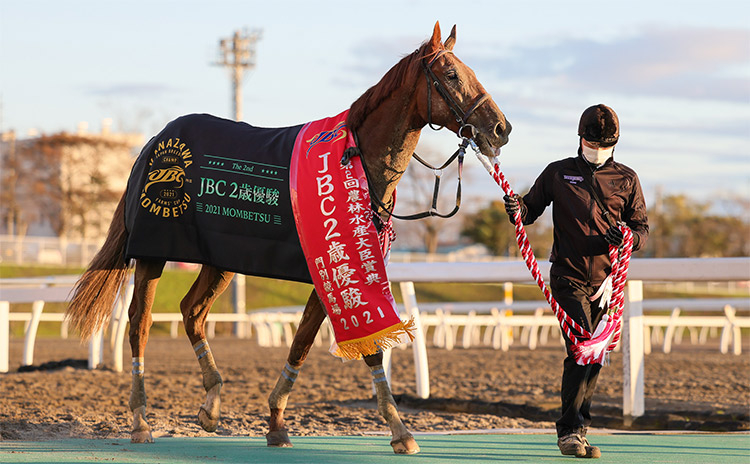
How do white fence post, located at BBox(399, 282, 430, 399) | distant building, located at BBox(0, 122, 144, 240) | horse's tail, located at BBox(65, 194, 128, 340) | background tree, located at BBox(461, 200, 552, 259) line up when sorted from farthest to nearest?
1. background tree, located at BBox(461, 200, 552, 259)
2. distant building, located at BBox(0, 122, 144, 240)
3. white fence post, located at BBox(399, 282, 430, 399)
4. horse's tail, located at BBox(65, 194, 128, 340)

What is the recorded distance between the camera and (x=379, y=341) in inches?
172

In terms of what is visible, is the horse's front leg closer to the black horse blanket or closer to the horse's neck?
the black horse blanket

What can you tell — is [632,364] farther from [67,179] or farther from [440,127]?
[67,179]

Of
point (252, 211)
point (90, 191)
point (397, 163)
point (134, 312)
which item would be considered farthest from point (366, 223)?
point (90, 191)

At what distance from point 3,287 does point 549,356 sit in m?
7.83

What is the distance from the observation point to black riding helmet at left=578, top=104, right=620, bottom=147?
14.6 feet

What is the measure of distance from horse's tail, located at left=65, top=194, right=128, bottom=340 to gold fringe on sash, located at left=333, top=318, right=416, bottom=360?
1.66 metres

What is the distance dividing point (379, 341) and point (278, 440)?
32.2 inches

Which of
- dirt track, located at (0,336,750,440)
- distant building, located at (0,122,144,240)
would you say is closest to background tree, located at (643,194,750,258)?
distant building, located at (0,122,144,240)

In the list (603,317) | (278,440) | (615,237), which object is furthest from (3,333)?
(615,237)

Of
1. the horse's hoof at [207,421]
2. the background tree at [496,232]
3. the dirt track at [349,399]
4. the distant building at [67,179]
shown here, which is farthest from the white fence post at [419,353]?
the background tree at [496,232]

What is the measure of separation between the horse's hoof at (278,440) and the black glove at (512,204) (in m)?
1.67

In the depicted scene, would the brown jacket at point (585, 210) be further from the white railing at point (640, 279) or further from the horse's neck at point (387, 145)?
the white railing at point (640, 279)

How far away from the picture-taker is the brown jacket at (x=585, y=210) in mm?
4445
